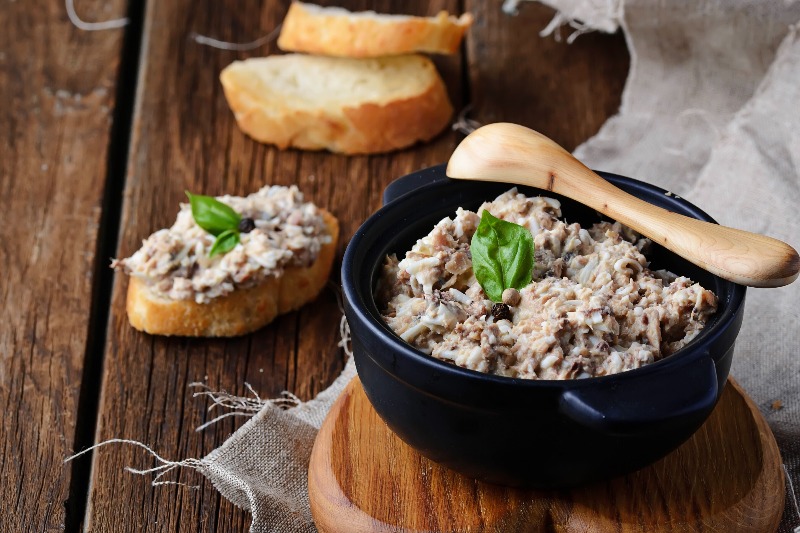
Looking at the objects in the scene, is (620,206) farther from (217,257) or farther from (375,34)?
(375,34)

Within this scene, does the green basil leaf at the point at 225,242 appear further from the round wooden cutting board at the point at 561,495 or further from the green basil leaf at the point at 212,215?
the round wooden cutting board at the point at 561,495

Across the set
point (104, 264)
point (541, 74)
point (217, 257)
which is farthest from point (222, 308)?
point (541, 74)

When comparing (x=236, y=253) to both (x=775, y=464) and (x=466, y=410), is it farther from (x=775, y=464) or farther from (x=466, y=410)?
(x=775, y=464)

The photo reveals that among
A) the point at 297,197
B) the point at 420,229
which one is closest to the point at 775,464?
the point at 420,229

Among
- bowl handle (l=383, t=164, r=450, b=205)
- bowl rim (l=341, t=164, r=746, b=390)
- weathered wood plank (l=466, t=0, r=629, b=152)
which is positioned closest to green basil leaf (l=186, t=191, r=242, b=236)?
bowl handle (l=383, t=164, r=450, b=205)

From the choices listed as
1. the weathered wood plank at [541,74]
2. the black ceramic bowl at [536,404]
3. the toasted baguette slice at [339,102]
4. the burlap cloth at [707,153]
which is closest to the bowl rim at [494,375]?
the black ceramic bowl at [536,404]

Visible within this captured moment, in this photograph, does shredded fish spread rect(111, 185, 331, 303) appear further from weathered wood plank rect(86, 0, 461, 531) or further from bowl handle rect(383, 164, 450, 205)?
bowl handle rect(383, 164, 450, 205)

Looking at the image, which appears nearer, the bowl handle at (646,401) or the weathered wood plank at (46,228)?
the bowl handle at (646,401)
